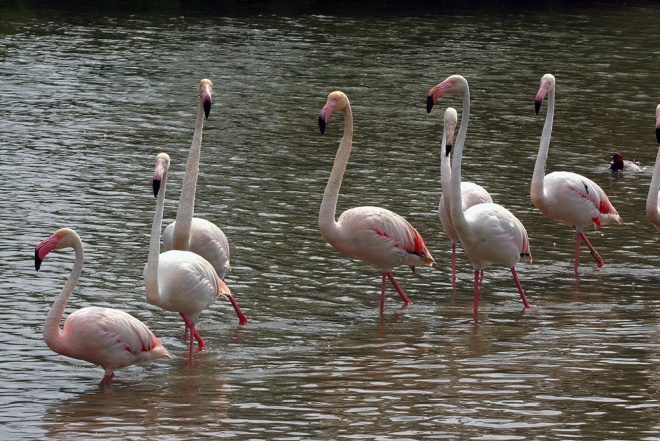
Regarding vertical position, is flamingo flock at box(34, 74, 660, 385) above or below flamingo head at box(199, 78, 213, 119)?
below

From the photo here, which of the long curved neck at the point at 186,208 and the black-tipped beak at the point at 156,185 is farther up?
the black-tipped beak at the point at 156,185

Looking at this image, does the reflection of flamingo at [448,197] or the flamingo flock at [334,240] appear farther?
the reflection of flamingo at [448,197]

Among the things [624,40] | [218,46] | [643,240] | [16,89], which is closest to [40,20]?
[218,46]

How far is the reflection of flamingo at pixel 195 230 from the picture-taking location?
9.61 metres

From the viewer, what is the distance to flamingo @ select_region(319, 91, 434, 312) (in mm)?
10133

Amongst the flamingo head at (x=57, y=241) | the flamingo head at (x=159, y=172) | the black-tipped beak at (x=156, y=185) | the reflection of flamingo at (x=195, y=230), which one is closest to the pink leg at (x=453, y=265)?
the reflection of flamingo at (x=195, y=230)

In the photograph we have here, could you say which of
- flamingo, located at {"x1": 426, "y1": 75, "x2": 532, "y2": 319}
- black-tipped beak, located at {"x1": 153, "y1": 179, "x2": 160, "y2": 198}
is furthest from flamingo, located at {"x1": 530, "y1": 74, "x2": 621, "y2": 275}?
black-tipped beak, located at {"x1": 153, "y1": 179, "x2": 160, "y2": 198}

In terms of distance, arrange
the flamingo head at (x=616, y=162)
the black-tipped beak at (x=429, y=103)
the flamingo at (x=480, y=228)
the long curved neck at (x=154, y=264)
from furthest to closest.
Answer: the flamingo head at (x=616, y=162) < the flamingo at (x=480, y=228) < the black-tipped beak at (x=429, y=103) < the long curved neck at (x=154, y=264)

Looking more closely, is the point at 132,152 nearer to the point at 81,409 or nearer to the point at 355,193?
the point at 355,193

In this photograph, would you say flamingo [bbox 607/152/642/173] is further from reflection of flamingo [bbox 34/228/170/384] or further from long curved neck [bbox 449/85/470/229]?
reflection of flamingo [bbox 34/228/170/384]

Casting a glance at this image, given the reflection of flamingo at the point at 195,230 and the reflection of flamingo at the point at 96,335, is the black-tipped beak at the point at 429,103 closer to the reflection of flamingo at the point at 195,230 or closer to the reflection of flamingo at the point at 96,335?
the reflection of flamingo at the point at 195,230

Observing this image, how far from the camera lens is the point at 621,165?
15.3 meters

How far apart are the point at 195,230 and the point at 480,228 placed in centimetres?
222

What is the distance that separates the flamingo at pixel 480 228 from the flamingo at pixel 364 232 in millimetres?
545
